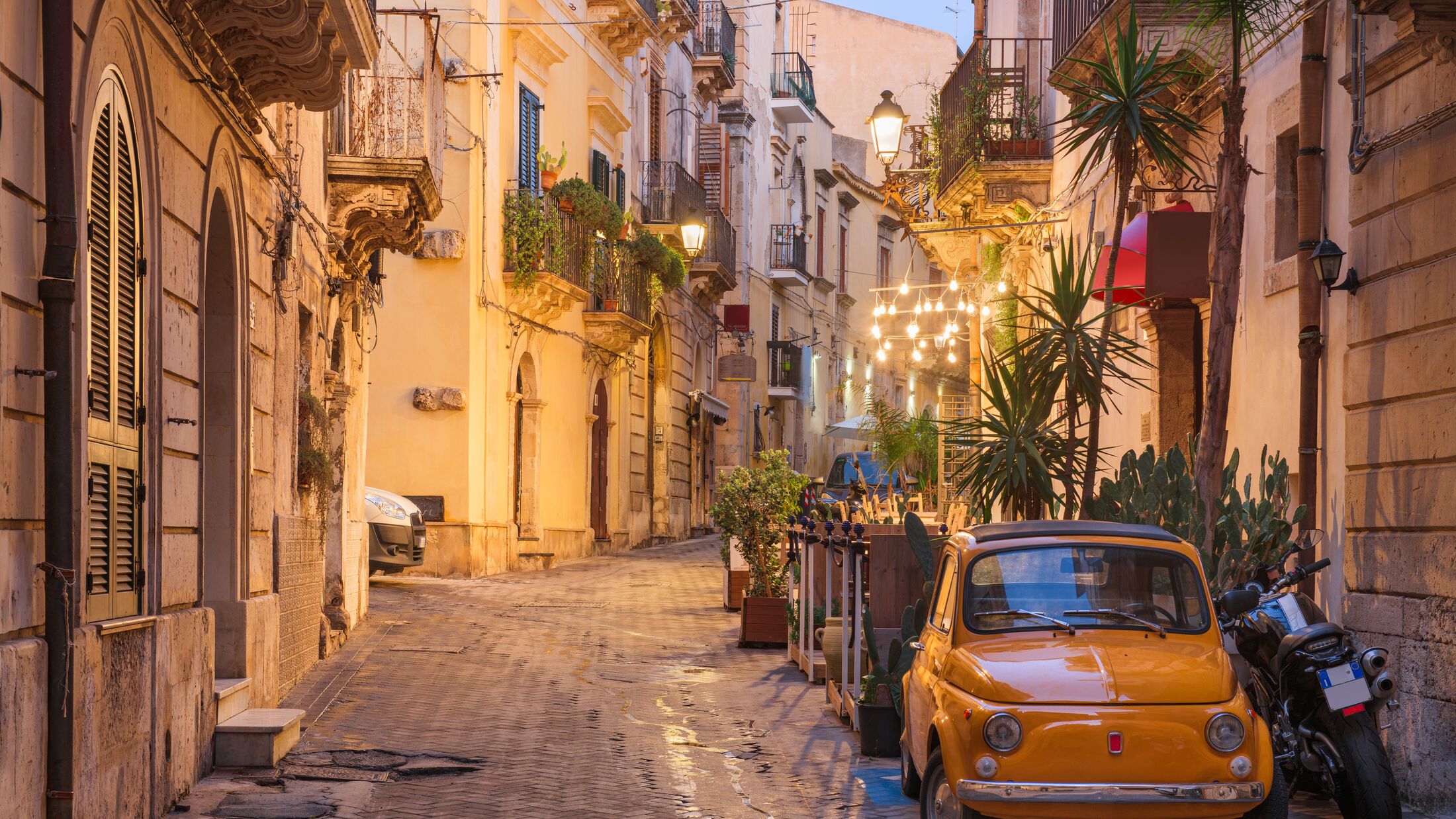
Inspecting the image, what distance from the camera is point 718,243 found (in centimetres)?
3588

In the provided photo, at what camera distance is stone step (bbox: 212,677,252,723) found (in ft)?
29.5

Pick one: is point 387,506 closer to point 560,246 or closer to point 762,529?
point 762,529

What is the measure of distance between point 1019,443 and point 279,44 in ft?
17.6

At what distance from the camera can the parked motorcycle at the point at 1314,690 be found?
6.86 m

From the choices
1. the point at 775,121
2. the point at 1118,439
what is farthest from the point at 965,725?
the point at 775,121

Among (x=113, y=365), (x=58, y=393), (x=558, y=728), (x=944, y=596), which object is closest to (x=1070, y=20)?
(x=558, y=728)

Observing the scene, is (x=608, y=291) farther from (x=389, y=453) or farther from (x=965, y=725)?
(x=965, y=725)

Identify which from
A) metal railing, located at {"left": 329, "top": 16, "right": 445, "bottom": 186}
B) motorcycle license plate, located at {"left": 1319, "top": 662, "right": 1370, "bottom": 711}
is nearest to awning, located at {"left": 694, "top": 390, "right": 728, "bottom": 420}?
metal railing, located at {"left": 329, "top": 16, "right": 445, "bottom": 186}

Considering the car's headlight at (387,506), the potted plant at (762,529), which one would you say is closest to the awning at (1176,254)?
the potted plant at (762,529)

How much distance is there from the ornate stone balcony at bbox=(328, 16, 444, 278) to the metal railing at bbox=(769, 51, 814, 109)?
29.8m

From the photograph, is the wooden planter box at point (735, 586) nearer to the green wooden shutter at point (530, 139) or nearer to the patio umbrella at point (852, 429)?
the green wooden shutter at point (530, 139)

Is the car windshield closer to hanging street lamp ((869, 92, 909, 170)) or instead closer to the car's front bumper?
the car's front bumper

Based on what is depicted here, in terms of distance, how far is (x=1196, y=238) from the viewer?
12070 millimetres

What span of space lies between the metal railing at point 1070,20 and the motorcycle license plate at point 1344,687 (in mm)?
6792
